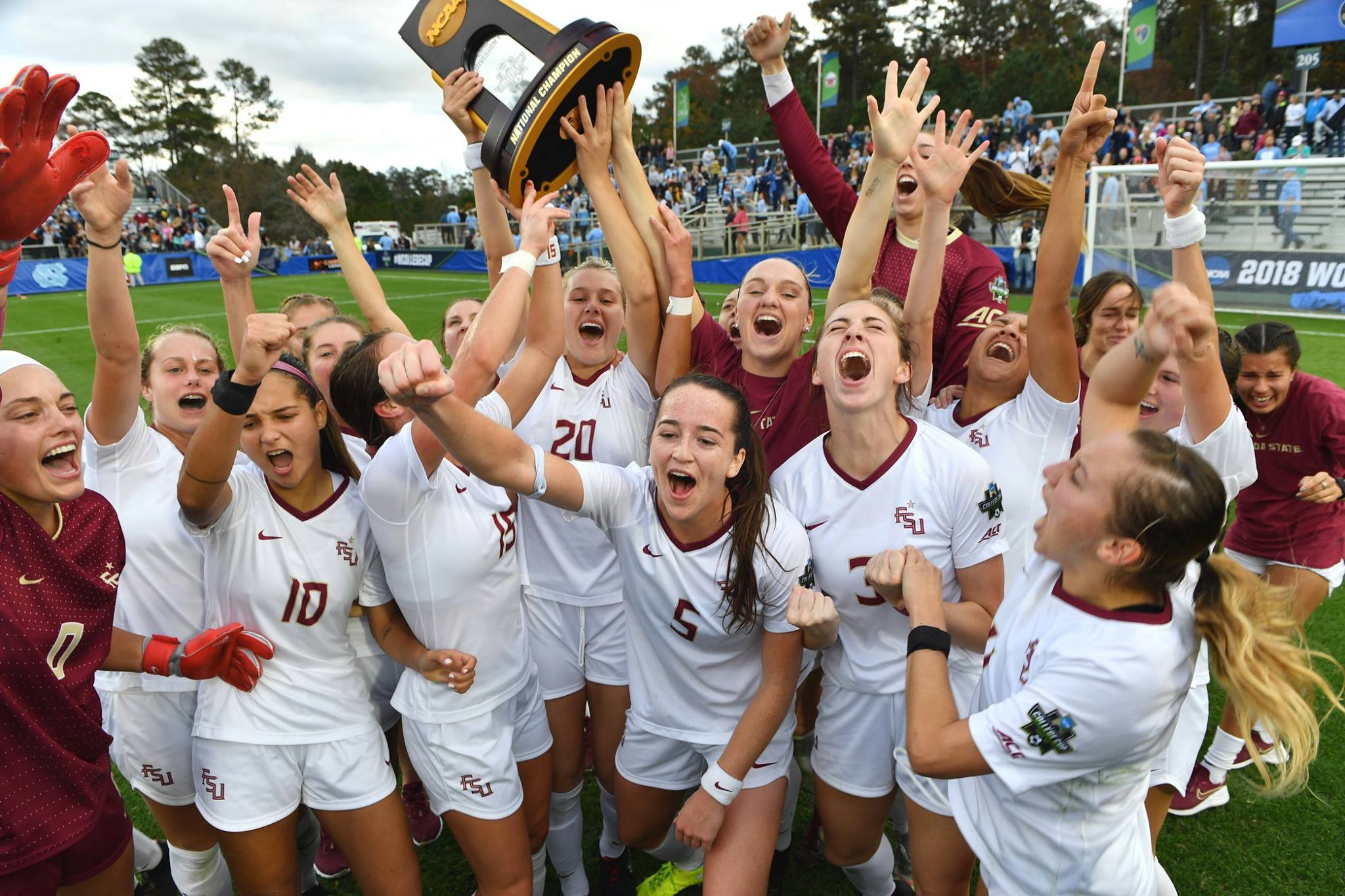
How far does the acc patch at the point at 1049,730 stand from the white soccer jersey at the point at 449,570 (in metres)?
1.80

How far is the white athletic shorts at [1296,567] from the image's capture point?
4.18 m

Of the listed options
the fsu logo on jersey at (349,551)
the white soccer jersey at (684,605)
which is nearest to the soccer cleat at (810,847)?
the white soccer jersey at (684,605)

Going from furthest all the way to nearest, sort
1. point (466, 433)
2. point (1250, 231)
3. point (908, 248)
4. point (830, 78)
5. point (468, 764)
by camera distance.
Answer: point (830, 78), point (1250, 231), point (908, 248), point (468, 764), point (466, 433)

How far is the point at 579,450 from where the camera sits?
365 centimetres

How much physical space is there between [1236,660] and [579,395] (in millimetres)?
2578

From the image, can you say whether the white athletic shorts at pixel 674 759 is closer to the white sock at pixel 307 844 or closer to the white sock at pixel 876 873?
the white sock at pixel 876 873

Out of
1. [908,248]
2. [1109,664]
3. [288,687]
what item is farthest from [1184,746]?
[288,687]

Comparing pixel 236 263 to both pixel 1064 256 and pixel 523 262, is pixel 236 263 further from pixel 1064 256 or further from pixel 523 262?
pixel 1064 256

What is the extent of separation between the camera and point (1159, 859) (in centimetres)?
359

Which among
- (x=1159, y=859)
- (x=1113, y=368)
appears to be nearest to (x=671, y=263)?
(x=1113, y=368)

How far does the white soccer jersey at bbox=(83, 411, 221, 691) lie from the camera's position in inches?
117

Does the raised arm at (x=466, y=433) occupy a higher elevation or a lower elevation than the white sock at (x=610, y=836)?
higher

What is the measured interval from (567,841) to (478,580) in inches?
50.0

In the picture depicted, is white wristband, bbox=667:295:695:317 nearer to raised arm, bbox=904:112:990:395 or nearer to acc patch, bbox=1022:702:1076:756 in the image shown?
raised arm, bbox=904:112:990:395
